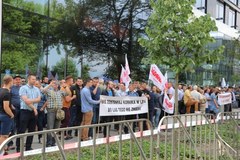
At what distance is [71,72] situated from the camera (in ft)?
58.8

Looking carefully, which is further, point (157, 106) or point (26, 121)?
point (157, 106)

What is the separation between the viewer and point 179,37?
10711mm

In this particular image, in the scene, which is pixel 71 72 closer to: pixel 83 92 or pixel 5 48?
pixel 5 48

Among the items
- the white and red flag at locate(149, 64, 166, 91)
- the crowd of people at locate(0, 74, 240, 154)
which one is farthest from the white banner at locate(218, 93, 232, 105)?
the white and red flag at locate(149, 64, 166, 91)

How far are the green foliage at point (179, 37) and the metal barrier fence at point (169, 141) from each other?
10.3 feet

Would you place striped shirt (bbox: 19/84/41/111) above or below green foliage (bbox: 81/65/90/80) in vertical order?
below

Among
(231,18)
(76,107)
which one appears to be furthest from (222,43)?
(76,107)

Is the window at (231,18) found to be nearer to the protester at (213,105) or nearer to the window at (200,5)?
the window at (200,5)

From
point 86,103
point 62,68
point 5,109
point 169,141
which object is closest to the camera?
point 169,141

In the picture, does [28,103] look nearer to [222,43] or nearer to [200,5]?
[222,43]

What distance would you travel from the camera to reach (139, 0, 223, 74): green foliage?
10617mm

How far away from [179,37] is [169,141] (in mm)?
5209

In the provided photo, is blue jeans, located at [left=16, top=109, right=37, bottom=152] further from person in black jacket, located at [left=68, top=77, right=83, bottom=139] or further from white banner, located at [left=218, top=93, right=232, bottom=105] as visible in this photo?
white banner, located at [left=218, top=93, right=232, bottom=105]

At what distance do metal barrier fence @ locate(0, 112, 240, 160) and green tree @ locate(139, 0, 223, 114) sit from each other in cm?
310
